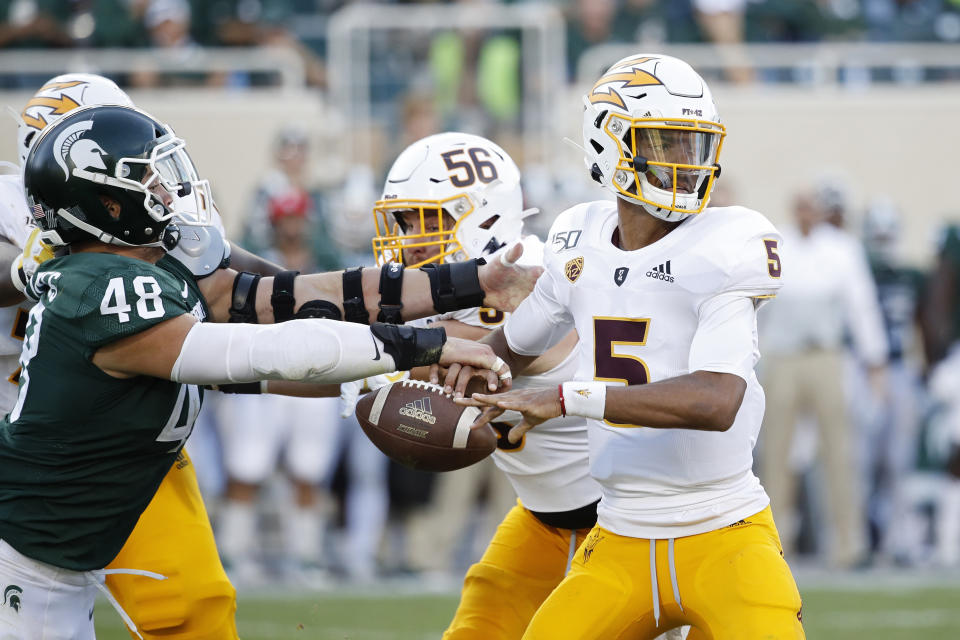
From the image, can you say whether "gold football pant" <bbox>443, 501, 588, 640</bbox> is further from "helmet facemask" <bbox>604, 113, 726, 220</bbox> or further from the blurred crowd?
the blurred crowd

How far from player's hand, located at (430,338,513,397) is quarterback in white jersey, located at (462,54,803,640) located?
0.38 feet

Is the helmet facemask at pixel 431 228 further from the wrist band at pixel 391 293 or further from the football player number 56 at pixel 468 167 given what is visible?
the wrist band at pixel 391 293

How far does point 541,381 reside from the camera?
393cm

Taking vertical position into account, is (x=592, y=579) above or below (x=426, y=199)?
below

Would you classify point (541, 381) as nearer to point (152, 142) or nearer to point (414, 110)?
point (152, 142)

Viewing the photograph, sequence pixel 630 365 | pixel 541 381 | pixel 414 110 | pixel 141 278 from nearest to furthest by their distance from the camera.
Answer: pixel 141 278 < pixel 630 365 < pixel 541 381 < pixel 414 110

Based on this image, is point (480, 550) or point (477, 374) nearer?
point (477, 374)

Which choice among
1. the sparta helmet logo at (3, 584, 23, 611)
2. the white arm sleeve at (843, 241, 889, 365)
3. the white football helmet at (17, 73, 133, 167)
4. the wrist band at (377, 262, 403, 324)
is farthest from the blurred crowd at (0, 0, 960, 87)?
the sparta helmet logo at (3, 584, 23, 611)

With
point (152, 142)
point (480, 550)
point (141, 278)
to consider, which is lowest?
point (480, 550)

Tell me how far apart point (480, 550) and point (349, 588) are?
123 centimetres

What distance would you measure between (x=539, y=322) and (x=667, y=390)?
1.89 feet

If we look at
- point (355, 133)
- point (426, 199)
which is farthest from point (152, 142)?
point (355, 133)

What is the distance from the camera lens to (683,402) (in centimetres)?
310

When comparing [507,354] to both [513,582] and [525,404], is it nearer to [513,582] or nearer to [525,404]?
[525,404]
